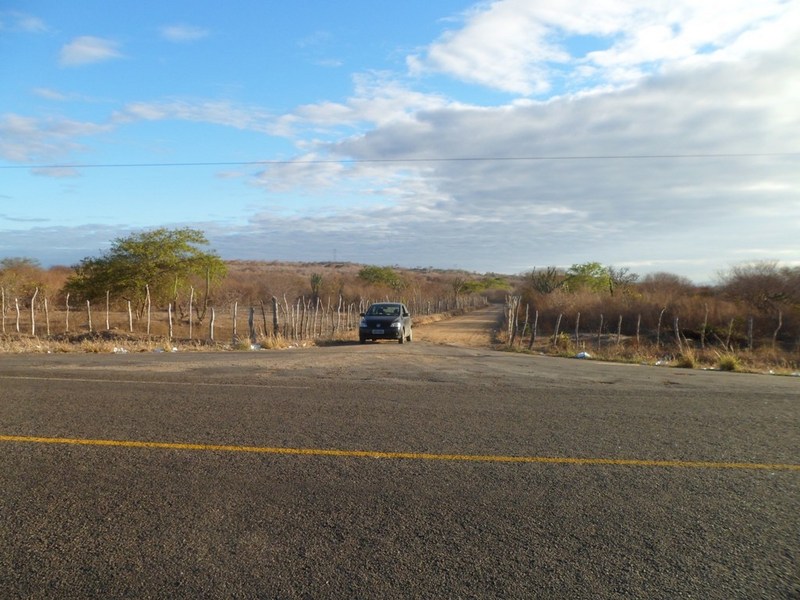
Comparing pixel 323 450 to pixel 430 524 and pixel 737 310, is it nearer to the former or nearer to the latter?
pixel 430 524

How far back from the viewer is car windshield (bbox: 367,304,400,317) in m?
28.2

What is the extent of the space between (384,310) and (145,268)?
15436mm

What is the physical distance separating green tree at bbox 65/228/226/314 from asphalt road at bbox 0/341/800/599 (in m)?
27.9

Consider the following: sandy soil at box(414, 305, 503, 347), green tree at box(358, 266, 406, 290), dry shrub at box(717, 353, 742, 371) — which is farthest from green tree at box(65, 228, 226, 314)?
green tree at box(358, 266, 406, 290)

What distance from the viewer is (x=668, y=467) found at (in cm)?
632

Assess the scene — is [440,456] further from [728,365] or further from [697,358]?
[697,358]

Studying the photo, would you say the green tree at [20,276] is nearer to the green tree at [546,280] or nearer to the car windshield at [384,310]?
the car windshield at [384,310]

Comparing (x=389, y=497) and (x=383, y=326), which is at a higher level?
(x=383, y=326)

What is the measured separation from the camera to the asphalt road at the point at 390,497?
12.9 ft

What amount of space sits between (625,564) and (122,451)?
15.4ft

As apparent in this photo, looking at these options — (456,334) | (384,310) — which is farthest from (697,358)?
(456,334)

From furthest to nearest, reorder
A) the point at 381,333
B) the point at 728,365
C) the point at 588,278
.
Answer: the point at 588,278
the point at 381,333
the point at 728,365

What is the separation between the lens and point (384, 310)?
28672mm

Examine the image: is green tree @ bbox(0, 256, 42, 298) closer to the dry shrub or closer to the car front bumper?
the car front bumper
